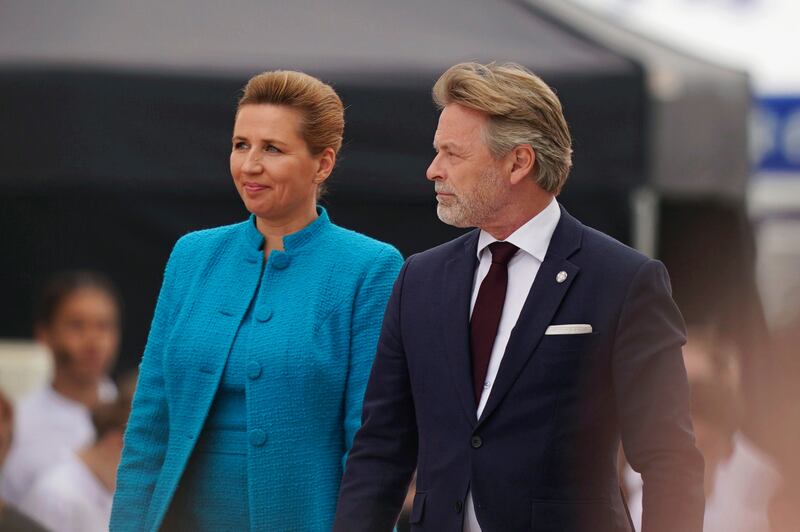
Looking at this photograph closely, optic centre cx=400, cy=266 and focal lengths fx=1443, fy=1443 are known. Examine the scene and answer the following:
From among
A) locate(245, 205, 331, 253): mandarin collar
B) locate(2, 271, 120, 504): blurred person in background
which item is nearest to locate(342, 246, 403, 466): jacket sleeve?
locate(245, 205, 331, 253): mandarin collar

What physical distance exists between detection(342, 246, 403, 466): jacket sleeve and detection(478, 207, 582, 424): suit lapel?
49 centimetres

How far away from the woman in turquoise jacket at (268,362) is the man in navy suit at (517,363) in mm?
207

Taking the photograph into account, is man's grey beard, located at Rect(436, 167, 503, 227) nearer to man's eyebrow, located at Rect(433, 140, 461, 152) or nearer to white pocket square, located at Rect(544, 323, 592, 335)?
man's eyebrow, located at Rect(433, 140, 461, 152)

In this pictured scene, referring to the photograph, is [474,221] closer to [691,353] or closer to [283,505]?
[283,505]

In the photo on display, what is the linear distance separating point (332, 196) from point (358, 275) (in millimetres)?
2132

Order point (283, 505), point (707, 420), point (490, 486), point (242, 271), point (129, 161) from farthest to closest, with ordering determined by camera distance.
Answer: point (129, 161)
point (707, 420)
point (242, 271)
point (283, 505)
point (490, 486)

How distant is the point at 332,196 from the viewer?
534 cm

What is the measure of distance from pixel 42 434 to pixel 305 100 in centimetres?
313

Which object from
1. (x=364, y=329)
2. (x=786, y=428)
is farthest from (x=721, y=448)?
(x=786, y=428)

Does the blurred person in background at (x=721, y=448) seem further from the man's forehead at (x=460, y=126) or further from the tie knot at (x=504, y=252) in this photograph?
the man's forehead at (x=460, y=126)

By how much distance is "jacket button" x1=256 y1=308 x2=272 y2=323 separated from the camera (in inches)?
127

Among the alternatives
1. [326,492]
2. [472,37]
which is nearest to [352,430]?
[326,492]

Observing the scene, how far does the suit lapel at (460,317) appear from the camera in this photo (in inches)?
108

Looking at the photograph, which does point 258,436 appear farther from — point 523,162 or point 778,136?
point 778,136
